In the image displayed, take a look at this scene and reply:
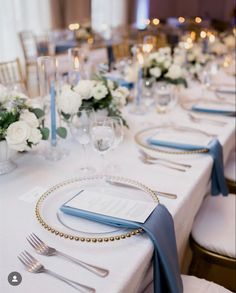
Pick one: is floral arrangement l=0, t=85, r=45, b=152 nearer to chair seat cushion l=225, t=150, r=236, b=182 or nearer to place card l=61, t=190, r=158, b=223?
place card l=61, t=190, r=158, b=223

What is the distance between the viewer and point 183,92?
7.80 ft

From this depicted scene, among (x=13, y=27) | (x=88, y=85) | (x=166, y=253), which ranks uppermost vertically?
(x=13, y=27)

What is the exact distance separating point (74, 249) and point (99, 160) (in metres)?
0.51

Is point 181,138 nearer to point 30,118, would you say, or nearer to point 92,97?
point 92,97

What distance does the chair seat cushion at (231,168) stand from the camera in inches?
74.6

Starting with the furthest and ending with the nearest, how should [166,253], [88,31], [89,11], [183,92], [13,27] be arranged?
[89,11] → [88,31] → [13,27] → [183,92] → [166,253]

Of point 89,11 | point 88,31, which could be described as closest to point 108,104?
point 88,31

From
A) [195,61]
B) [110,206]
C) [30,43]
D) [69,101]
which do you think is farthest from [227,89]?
[30,43]

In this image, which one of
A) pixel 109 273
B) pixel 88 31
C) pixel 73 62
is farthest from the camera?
pixel 88 31

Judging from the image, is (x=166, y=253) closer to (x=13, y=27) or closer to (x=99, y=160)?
A: (x=99, y=160)

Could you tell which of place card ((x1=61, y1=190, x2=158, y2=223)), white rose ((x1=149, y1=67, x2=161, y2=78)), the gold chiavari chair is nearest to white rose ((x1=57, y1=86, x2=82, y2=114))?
place card ((x1=61, y1=190, x2=158, y2=223))

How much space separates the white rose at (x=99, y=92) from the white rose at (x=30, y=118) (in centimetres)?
35

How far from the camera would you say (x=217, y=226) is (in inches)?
56.3

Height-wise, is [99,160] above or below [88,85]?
below
